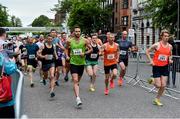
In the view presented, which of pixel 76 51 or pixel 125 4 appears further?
pixel 125 4

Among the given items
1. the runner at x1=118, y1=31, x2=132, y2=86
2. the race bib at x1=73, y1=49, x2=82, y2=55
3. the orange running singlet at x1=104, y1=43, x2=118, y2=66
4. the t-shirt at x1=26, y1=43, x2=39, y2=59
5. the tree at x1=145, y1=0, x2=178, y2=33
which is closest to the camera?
the race bib at x1=73, y1=49, x2=82, y2=55

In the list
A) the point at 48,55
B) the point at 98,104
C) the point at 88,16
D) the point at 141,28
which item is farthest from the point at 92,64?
the point at 88,16

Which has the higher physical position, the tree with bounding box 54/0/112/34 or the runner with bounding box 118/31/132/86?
the tree with bounding box 54/0/112/34

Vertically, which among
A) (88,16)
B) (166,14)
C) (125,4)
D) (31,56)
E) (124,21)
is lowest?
(31,56)

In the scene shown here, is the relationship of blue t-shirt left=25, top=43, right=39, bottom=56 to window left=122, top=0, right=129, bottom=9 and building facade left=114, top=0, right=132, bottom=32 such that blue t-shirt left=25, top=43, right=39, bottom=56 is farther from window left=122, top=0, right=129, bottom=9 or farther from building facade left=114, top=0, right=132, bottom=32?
window left=122, top=0, right=129, bottom=9

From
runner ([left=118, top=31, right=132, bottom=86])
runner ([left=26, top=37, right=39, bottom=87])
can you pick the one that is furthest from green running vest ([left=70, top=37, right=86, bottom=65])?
runner ([left=26, top=37, right=39, bottom=87])

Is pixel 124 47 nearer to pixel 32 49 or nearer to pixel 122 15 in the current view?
pixel 32 49

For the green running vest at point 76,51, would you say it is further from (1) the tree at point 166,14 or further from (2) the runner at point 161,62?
(1) the tree at point 166,14

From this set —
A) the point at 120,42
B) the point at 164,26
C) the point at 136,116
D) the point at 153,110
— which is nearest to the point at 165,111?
the point at 153,110

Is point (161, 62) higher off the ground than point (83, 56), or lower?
lower

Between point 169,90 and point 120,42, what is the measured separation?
270cm

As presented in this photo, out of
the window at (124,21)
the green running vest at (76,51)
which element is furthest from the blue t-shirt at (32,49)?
the window at (124,21)

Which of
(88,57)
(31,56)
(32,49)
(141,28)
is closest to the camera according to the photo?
(88,57)

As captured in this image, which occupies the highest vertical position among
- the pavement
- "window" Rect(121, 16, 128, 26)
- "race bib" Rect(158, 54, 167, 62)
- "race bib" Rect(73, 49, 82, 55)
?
"window" Rect(121, 16, 128, 26)
